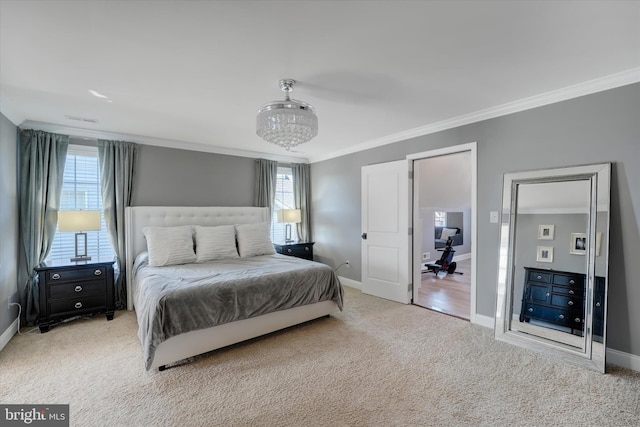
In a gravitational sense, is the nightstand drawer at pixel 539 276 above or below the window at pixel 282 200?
below

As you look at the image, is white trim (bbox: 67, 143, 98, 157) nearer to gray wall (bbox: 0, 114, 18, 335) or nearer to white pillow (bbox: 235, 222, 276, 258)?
gray wall (bbox: 0, 114, 18, 335)

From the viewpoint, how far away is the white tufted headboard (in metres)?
3.83

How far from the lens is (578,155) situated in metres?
2.56

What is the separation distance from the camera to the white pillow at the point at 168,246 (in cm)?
340

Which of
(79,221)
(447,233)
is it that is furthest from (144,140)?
(447,233)

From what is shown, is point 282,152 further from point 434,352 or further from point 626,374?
point 626,374

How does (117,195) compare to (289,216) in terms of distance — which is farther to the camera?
(289,216)

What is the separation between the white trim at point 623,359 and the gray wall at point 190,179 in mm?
4805

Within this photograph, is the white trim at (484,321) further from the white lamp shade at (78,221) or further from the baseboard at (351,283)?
the white lamp shade at (78,221)

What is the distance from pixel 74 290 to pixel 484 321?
4.75 metres

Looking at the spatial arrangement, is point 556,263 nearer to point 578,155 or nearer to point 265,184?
point 578,155

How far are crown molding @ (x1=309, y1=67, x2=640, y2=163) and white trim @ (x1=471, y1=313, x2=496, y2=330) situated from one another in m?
2.25

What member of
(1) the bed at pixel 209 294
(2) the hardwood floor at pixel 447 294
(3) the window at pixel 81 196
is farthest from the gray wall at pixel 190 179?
(2) the hardwood floor at pixel 447 294

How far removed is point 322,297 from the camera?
324 centimetres
